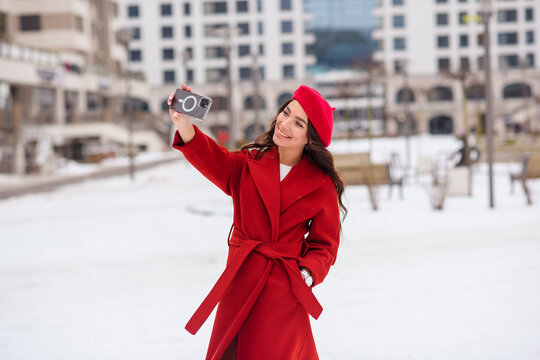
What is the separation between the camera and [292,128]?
334cm

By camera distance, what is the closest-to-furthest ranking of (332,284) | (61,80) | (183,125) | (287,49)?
(183,125)
(332,284)
(61,80)
(287,49)

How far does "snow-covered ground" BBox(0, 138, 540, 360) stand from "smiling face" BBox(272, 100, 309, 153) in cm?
246

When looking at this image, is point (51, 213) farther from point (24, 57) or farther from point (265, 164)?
point (24, 57)

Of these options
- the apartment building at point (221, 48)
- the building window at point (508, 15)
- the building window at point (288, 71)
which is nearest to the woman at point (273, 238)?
the apartment building at point (221, 48)

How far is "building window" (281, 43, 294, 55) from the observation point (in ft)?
243

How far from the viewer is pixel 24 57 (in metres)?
42.7

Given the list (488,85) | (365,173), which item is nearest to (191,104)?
(488,85)

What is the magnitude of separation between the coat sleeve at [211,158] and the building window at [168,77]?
72912 millimetres

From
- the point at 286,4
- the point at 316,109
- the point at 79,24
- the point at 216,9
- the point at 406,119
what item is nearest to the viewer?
the point at 316,109

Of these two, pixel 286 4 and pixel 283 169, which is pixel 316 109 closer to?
pixel 283 169

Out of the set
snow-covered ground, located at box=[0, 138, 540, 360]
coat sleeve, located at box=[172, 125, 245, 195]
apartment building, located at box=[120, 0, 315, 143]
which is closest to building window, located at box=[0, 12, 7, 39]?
apartment building, located at box=[120, 0, 315, 143]

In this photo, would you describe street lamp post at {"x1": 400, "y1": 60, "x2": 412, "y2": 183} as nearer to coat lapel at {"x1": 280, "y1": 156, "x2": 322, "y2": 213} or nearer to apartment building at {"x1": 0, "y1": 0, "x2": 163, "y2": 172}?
apartment building at {"x1": 0, "y1": 0, "x2": 163, "y2": 172}

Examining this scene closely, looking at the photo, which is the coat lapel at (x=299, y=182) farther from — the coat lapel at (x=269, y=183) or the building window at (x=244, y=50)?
the building window at (x=244, y=50)

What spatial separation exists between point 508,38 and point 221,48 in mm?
29096
